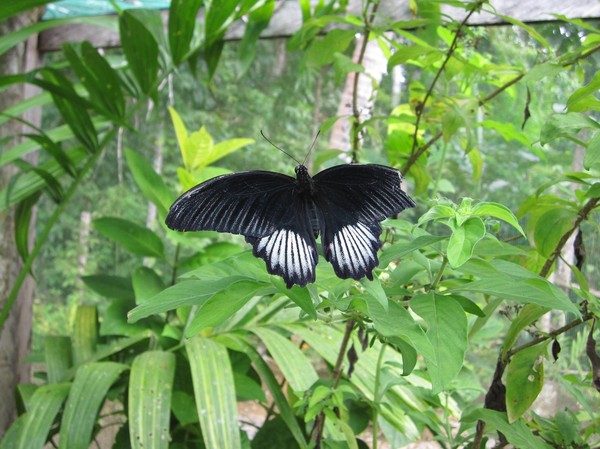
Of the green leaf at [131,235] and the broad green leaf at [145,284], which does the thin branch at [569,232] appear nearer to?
the broad green leaf at [145,284]

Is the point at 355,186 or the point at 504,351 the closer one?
the point at 355,186

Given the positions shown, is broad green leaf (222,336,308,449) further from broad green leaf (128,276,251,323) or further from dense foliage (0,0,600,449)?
broad green leaf (128,276,251,323)

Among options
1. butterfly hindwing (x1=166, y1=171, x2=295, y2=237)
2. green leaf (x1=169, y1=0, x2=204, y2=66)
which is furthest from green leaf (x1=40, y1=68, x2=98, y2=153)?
butterfly hindwing (x1=166, y1=171, x2=295, y2=237)

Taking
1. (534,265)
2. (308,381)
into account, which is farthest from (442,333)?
(308,381)

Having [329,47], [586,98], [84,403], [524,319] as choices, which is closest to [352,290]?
[524,319]

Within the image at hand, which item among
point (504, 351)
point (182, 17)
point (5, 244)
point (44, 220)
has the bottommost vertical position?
point (44, 220)

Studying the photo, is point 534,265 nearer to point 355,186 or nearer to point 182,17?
point 355,186
